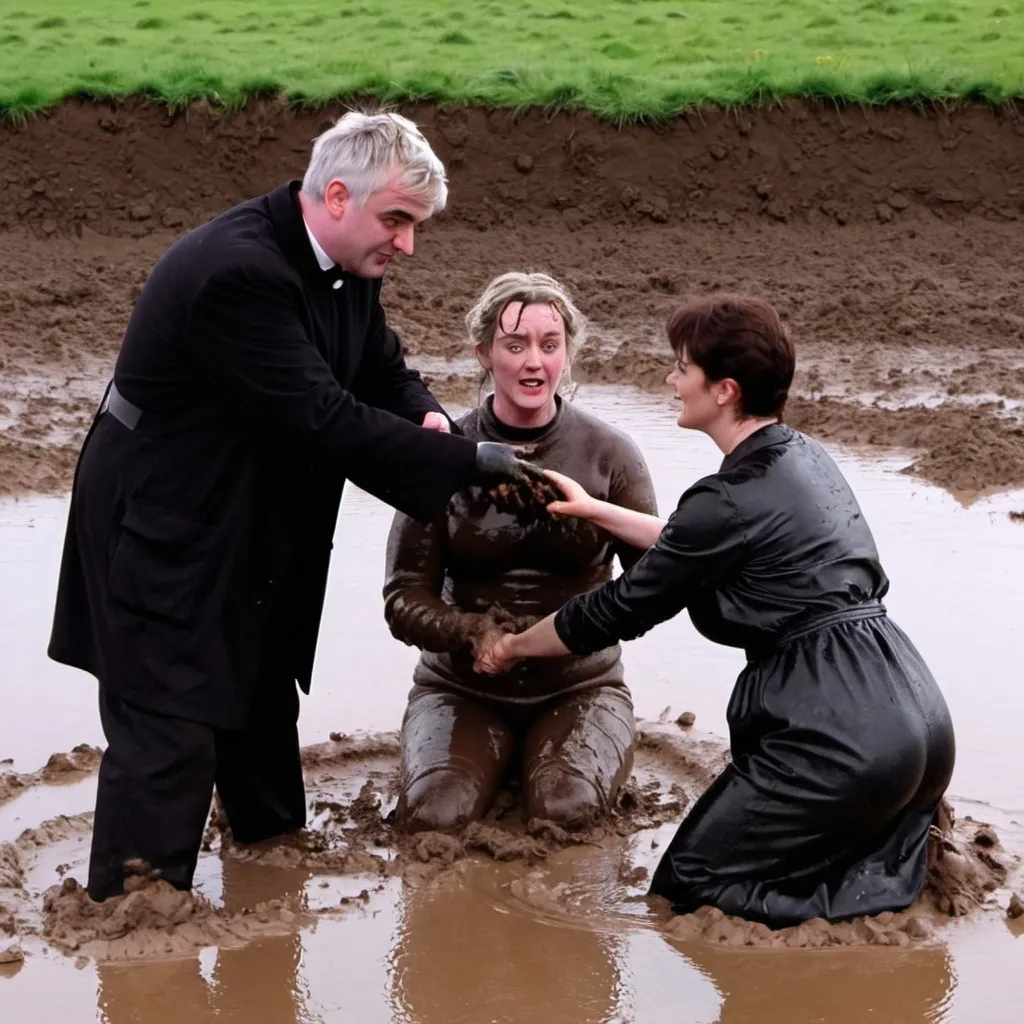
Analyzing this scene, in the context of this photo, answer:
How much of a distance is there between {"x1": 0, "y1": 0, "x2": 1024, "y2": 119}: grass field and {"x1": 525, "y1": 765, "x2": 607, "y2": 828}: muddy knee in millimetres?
11821

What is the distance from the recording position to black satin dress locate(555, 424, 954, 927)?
4.56m

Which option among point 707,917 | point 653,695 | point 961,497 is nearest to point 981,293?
point 961,497

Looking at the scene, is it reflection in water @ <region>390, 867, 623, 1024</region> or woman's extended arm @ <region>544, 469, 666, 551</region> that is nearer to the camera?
reflection in water @ <region>390, 867, 623, 1024</region>

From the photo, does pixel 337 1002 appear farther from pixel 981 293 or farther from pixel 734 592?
pixel 981 293

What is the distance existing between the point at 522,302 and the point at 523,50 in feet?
44.9

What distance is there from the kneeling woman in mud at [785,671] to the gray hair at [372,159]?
0.81m

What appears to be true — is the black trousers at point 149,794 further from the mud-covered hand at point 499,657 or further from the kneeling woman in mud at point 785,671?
the kneeling woman in mud at point 785,671

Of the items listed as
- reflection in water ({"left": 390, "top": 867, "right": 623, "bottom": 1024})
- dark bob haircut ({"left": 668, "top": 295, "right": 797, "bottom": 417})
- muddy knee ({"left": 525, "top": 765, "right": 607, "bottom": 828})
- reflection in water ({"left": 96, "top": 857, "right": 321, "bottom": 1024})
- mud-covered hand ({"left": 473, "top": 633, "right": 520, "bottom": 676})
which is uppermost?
dark bob haircut ({"left": 668, "top": 295, "right": 797, "bottom": 417})

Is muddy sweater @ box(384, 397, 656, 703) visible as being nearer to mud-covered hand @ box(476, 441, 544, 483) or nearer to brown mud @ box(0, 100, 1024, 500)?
mud-covered hand @ box(476, 441, 544, 483)

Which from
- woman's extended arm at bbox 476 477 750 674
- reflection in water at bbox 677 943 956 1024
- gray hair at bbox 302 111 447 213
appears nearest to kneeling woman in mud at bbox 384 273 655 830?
woman's extended arm at bbox 476 477 750 674

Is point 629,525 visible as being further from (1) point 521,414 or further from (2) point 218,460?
(2) point 218,460

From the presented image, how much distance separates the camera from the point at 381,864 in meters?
5.19

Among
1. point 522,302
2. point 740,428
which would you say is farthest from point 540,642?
point 522,302

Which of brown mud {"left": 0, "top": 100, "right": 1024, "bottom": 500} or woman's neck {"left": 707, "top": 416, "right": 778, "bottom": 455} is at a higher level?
brown mud {"left": 0, "top": 100, "right": 1024, "bottom": 500}
